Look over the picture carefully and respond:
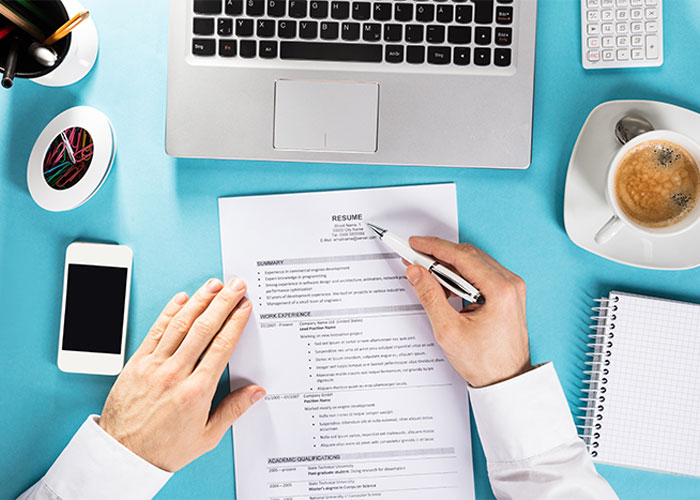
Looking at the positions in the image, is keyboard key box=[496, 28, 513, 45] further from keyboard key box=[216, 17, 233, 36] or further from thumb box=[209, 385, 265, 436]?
thumb box=[209, 385, 265, 436]

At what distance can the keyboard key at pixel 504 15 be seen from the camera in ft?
2.26

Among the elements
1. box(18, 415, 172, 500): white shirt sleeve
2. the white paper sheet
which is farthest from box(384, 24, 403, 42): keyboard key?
box(18, 415, 172, 500): white shirt sleeve

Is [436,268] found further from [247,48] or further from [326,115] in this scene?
[247,48]

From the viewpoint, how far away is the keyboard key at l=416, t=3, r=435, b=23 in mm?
686

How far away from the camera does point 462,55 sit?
0.69 m

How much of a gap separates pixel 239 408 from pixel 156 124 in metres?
0.43

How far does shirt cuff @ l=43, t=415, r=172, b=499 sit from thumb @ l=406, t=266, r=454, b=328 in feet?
1.43

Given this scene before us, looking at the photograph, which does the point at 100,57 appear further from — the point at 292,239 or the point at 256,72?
the point at 292,239

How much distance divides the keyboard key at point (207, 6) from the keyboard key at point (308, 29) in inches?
4.4

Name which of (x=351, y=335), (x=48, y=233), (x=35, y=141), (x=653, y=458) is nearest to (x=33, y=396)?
(x=48, y=233)

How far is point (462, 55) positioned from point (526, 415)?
1.63 ft

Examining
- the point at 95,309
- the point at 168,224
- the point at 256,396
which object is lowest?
the point at 256,396

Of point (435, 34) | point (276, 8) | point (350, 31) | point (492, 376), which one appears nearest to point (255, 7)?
point (276, 8)

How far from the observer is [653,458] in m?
0.74
